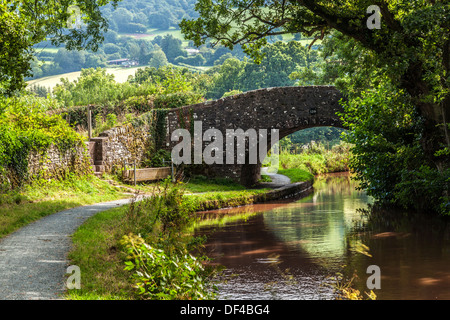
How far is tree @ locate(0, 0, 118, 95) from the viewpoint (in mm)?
10469

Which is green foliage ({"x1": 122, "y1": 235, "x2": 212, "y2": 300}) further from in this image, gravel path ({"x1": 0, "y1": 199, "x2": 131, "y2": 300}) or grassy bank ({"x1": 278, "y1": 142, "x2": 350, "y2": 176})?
grassy bank ({"x1": 278, "y1": 142, "x2": 350, "y2": 176})

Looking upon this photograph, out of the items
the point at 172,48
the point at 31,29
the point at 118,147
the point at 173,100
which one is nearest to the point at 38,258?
the point at 31,29

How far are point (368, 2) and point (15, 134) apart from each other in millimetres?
8766

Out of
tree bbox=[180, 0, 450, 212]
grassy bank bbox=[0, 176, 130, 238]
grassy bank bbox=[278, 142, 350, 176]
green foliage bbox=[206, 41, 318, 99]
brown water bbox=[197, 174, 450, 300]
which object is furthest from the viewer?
green foliage bbox=[206, 41, 318, 99]

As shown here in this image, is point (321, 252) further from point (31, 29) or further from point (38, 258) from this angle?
point (31, 29)

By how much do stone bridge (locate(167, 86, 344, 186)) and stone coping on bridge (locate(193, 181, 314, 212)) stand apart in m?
1.84

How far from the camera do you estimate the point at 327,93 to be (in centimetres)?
1845

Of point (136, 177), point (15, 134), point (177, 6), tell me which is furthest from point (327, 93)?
point (177, 6)

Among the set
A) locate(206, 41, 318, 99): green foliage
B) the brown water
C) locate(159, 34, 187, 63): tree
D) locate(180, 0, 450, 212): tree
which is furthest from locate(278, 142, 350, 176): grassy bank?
locate(159, 34, 187, 63): tree

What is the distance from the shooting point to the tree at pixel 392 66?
10.6 meters

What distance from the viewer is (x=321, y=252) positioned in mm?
9102

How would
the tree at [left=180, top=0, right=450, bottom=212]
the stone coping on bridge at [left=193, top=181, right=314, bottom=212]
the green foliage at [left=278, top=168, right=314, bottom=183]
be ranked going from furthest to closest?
the green foliage at [left=278, top=168, right=314, bottom=183], the stone coping on bridge at [left=193, top=181, right=314, bottom=212], the tree at [left=180, top=0, right=450, bottom=212]

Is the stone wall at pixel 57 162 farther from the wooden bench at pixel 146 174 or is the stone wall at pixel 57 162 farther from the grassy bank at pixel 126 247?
the grassy bank at pixel 126 247

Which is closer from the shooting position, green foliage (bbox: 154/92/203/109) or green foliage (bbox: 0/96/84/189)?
green foliage (bbox: 0/96/84/189)
